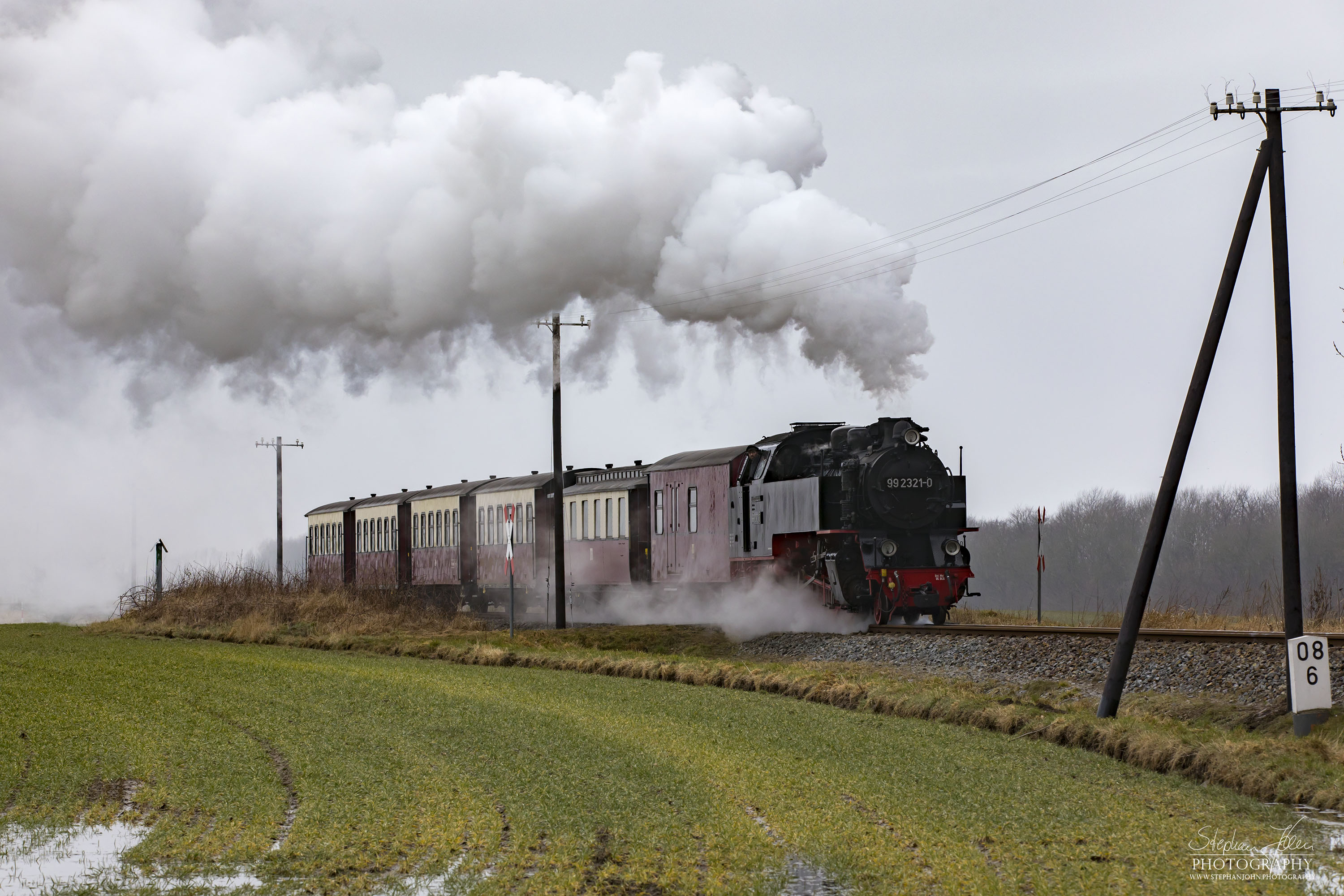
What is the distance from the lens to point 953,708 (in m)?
12.4

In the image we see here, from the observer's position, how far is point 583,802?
8.35 metres

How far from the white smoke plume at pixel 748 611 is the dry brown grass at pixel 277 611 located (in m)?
3.74

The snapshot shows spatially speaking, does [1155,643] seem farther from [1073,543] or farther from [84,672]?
[1073,543]

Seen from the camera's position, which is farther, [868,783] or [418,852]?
[868,783]

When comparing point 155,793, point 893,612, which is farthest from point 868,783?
point 893,612

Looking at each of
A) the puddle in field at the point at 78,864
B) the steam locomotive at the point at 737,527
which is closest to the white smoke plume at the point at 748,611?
the steam locomotive at the point at 737,527

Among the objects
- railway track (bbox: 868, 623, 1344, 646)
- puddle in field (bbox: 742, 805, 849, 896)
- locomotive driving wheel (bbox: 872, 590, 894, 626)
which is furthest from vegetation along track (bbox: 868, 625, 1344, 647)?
puddle in field (bbox: 742, 805, 849, 896)

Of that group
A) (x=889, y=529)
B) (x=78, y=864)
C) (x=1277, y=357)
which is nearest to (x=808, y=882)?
(x=78, y=864)

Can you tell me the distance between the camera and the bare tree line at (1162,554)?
2312 inches

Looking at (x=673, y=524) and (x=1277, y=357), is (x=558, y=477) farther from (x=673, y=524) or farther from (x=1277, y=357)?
(x=1277, y=357)

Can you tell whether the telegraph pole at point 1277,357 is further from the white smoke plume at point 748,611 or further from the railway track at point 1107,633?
the white smoke plume at point 748,611

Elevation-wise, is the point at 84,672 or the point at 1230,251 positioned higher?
the point at 1230,251

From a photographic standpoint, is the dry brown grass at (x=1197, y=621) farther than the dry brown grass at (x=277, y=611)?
No

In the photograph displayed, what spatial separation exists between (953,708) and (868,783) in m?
3.63
